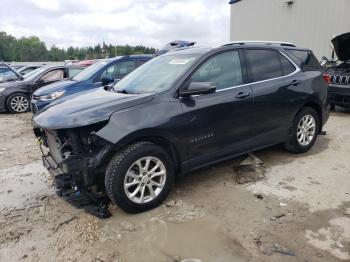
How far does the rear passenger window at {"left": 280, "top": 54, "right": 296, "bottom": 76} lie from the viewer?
4945mm

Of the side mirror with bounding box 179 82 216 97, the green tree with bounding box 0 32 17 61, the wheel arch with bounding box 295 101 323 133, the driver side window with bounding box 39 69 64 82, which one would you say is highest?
the green tree with bounding box 0 32 17 61

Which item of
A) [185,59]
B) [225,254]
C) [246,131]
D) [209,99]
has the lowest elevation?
[225,254]

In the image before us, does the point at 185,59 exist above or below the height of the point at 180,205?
above

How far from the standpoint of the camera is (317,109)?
5.43 metres

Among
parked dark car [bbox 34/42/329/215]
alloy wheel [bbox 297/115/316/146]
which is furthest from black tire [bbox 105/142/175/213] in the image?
alloy wheel [bbox 297/115/316/146]

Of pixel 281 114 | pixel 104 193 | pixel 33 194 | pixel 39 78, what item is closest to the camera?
pixel 104 193

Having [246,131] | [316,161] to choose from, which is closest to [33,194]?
[246,131]

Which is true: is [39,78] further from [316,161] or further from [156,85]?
[316,161]

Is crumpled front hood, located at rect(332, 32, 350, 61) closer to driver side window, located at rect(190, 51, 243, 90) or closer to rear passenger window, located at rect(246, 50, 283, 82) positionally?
rear passenger window, located at rect(246, 50, 283, 82)

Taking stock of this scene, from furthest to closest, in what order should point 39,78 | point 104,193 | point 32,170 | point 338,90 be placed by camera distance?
point 39,78, point 338,90, point 32,170, point 104,193

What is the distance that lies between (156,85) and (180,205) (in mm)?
1408

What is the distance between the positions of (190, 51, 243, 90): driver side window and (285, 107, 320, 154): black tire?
51.1 inches

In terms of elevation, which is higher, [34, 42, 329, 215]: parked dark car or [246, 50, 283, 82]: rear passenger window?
[246, 50, 283, 82]: rear passenger window

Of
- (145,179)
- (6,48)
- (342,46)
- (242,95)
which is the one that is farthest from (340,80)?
(6,48)
